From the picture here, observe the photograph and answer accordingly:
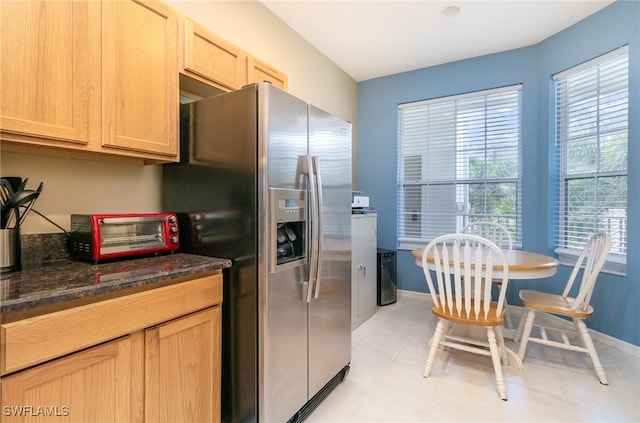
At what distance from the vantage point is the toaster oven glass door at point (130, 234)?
141cm

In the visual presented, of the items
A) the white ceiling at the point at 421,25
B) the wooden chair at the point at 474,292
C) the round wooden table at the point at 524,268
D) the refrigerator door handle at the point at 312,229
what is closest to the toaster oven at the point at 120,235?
the refrigerator door handle at the point at 312,229

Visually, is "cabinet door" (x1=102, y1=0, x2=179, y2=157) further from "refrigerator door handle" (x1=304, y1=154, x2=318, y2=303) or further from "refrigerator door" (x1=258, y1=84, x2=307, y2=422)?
"refrigerator door handle" (x1=304, y1=154, x2=318, y2=303)

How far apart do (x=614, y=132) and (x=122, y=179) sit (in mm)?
3649

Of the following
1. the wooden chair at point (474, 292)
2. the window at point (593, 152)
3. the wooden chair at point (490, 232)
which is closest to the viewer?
the wooden chair at point (474, 292)

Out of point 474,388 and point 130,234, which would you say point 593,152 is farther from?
point 130,234

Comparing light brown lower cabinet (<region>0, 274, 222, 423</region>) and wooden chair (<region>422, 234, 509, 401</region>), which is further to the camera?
wooden chair (<region>422, 234, 509, 401</region>)

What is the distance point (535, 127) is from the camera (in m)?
3.22

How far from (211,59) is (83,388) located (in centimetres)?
163

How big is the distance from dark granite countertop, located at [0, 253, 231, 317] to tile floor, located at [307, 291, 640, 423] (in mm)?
1111

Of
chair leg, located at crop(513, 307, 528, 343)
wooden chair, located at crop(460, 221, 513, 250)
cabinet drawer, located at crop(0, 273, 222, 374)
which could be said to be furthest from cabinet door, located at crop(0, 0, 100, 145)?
wooden chair, located at crop(460, 221, 513, 250)

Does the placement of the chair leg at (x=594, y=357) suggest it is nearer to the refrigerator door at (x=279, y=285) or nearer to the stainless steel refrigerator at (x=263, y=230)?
the stainless steel refrigerator at (x=263, y=230)

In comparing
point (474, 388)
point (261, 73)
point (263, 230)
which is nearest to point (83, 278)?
point (263, 230)

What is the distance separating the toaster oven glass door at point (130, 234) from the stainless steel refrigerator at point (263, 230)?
0.16 m

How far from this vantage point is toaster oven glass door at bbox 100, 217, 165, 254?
55.4 inches
